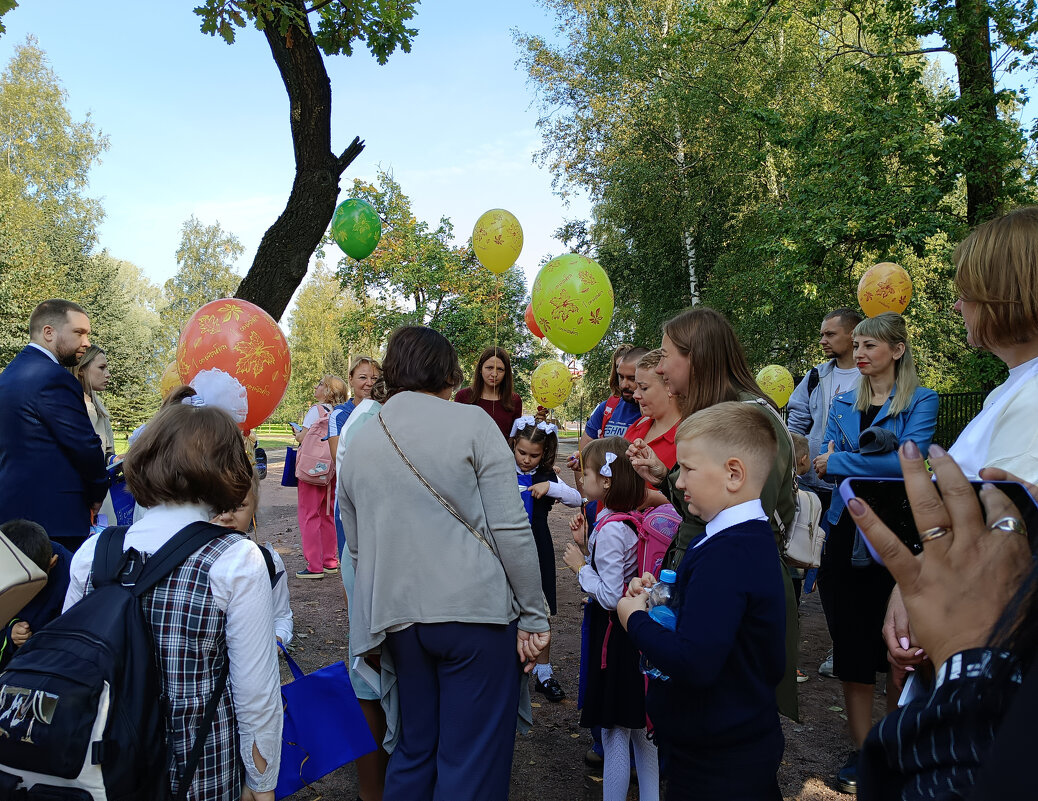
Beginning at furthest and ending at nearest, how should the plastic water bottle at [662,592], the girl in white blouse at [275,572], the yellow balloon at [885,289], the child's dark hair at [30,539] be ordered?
the yellow balloon at [885,289]
the child's dark hair at [30,539]
the girl in white blouse at [275,572]
the plastic water bottle at [662,592]

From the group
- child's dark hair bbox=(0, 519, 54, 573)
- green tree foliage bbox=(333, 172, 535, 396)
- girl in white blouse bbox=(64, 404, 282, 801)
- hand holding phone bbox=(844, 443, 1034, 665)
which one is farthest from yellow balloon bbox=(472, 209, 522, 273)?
green tree foliage bbox=(333, 172, 535, 396)

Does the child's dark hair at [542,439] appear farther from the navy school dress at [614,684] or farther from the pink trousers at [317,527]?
the pink trousers at [317,527]

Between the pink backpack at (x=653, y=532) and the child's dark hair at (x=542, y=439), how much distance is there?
1.78m

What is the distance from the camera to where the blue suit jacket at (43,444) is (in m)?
3.58

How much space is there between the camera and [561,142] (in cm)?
2117

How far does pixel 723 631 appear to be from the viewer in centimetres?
177

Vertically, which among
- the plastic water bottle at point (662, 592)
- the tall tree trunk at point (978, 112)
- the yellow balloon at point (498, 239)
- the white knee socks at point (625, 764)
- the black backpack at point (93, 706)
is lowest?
the white knee socks at point (625, 764)

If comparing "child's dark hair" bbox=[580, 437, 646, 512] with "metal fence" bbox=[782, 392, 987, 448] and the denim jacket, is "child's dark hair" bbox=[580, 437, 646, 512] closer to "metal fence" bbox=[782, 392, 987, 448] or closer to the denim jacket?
the denim jacket

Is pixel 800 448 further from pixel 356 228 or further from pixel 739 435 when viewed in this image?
pixel 356 228

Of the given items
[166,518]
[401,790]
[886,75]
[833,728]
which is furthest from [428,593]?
[886,75]

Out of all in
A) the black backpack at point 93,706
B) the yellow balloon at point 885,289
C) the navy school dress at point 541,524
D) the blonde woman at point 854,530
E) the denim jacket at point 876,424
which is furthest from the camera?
the yellow balloon at point 885,289

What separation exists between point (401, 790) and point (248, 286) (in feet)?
14.6

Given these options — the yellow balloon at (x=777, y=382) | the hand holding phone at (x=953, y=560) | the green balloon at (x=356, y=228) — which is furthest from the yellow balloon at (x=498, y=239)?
the hand holding phone at (x=953, y=560)

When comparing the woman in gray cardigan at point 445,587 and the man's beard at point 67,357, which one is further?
the man's beard at point 67,357
